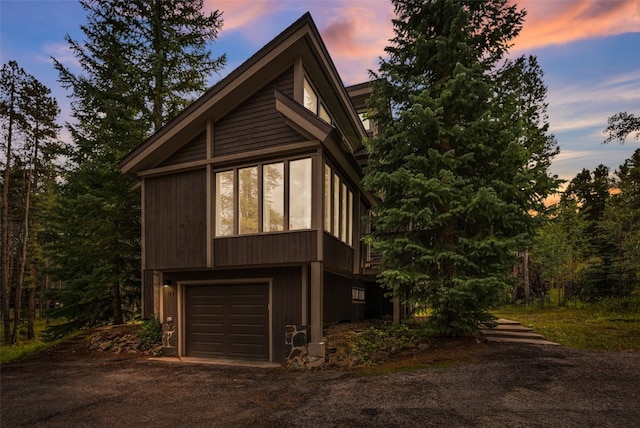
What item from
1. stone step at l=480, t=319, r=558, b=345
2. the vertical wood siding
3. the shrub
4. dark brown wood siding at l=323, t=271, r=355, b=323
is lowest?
the shrub

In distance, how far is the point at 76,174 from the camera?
13.8 meters

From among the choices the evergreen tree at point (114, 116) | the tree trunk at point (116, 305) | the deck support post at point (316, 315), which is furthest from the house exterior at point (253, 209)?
the tree trunk at point (116, 305)

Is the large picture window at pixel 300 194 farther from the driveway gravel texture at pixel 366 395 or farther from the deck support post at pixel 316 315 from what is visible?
the driveway gravel texture at pixel 366 395

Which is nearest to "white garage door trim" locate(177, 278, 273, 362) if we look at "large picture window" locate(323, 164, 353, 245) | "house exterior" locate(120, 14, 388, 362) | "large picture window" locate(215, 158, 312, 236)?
"house exterior" locate(120, 14, 388, 362)

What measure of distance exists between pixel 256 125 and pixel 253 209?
2.31 metres

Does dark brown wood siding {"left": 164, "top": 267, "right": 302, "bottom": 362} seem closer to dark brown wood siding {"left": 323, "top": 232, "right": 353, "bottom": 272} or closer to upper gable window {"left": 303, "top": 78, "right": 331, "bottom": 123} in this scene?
dark brown wood siding {"left": 323, "top": 232, "right": 353, "bottom": 272}

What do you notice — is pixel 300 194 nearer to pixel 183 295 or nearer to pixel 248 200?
pixel 248 200

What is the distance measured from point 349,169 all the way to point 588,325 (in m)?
9.42

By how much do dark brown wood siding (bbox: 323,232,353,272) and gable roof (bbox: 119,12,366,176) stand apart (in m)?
4.62

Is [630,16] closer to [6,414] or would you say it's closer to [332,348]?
[332,348]

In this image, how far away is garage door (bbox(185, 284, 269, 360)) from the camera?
10016 millimetres

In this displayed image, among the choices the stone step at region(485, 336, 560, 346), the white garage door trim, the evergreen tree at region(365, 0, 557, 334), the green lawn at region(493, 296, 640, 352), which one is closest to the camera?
the evergreen tree at region(365, 0, 557, 334)

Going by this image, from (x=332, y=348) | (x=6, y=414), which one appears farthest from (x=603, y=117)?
(x=6, y=414)

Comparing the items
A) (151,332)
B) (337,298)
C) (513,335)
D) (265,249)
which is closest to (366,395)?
(265,249)
